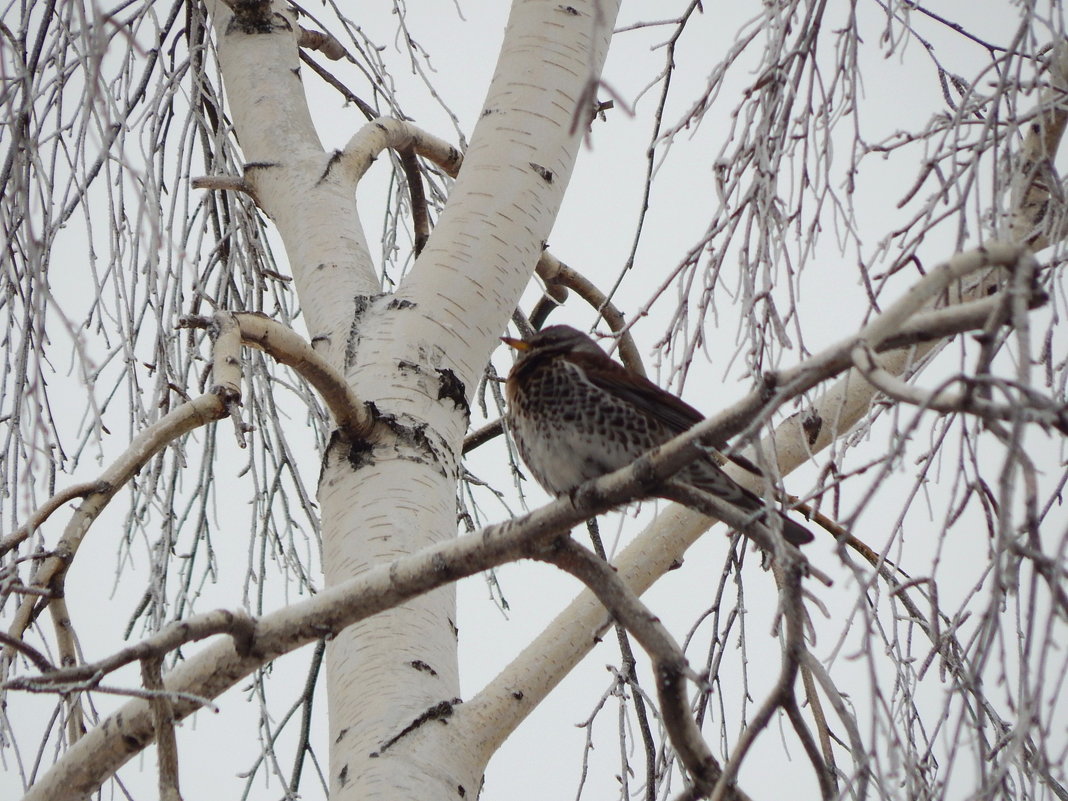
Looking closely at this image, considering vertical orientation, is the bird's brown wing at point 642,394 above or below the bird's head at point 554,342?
below

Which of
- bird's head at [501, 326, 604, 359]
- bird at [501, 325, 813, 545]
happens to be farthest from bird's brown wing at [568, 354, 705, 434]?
bird's head at [501, 326, 604, 359]

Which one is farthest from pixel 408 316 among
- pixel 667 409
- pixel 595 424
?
pixel 667 409

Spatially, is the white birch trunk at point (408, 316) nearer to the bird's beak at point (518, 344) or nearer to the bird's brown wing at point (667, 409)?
the bird's brown wing at point (667, 409)

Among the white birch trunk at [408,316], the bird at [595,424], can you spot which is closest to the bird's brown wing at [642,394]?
the bird at [595,424]

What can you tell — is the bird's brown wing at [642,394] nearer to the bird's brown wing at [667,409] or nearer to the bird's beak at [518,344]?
the bird's brown wing at [667,409]

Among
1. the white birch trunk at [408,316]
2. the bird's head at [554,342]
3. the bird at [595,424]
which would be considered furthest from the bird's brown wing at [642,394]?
the white birch trunk at [408,316]

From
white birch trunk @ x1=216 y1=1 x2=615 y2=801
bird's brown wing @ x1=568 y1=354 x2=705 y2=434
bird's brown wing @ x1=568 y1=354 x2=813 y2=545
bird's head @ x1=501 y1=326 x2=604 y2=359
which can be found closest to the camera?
white birch trunk @ x1=216 y1=1 x2=615 y2=801

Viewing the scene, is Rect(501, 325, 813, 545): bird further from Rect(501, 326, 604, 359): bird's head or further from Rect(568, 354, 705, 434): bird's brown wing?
Rect(501, 326, 604, 359): bird's head

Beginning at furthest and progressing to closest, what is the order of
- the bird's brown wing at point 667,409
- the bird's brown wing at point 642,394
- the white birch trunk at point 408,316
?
the bird's brown wing at point 642,394 < the bird's brown wing at point 667,409 < the white birch trunk at point 408,316

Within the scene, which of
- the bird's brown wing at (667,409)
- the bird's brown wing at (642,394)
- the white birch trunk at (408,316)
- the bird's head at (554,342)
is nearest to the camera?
the white birch trunk at (408,316)

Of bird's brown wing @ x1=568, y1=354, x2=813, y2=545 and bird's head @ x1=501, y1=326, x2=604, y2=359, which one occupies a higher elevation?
bird's head @ x1=501, y1=326, x2=604, y2=359

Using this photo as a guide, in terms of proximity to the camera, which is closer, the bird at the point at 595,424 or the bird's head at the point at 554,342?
the bird at the point at 595,424

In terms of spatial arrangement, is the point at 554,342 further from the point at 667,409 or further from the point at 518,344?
the point at 667,409

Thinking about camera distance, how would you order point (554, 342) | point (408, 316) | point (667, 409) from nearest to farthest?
point (408, 316)
point (667, 409)
point (554, 342)
